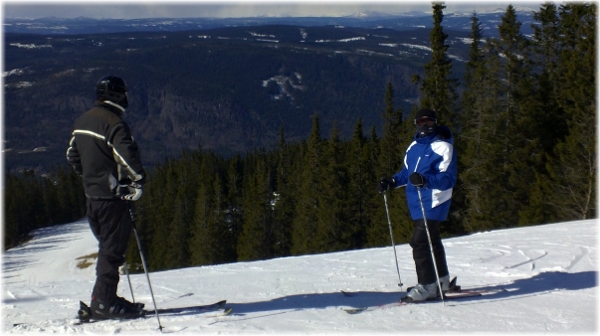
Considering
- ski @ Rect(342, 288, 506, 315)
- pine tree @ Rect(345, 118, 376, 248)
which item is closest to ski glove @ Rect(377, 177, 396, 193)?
ski @ Rect(342, 288, 506, 315)

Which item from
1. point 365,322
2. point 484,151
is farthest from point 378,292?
point 484,151

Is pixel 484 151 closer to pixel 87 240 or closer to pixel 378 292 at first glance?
pixel 378 292

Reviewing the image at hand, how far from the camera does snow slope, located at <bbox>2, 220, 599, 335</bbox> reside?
18.4 feet

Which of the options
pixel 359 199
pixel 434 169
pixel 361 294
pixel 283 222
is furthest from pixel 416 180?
pixel 283 222

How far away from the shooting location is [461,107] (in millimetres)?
32875

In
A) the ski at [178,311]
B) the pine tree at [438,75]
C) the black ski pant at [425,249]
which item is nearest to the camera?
the ski at [178,311]

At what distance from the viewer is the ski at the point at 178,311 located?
5.84m

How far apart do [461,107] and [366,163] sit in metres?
12.6

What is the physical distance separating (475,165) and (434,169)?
2234 centimetres

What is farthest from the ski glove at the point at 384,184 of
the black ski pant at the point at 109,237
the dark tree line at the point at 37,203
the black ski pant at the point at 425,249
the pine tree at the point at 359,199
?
the dark tree line at the point at 37,203

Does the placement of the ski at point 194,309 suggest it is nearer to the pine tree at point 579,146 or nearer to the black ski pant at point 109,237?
the black ski pant at point 109,237

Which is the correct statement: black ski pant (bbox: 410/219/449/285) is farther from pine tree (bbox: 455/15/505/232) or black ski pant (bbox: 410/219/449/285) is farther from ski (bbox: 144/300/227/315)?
pine tree (bbox: 455/15/505/232)

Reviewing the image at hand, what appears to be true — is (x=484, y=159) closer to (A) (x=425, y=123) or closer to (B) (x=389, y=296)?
(B) (x=389, y=296)

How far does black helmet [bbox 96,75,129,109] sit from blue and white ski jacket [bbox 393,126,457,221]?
3005mm
